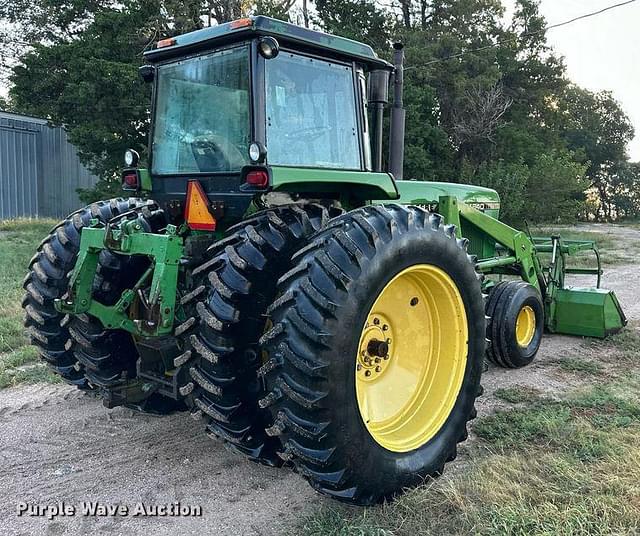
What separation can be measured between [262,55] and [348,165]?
910mm

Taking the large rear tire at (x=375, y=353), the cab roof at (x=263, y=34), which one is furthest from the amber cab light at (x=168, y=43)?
the large rear tire at (x=375, y=353)

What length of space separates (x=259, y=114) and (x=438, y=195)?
2.62m

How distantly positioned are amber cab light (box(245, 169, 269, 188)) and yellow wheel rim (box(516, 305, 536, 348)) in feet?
11.7

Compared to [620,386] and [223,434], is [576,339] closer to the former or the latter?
[620,386]

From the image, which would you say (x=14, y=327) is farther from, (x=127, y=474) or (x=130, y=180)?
(x=127, y=474)

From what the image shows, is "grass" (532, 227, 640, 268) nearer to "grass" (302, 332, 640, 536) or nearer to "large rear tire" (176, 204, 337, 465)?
"grass" (302, 332, 640, 536)

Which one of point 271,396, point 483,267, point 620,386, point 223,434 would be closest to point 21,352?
point 223,434

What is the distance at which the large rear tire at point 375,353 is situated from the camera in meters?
2.74

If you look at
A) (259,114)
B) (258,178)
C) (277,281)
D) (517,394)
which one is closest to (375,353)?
(277,281)

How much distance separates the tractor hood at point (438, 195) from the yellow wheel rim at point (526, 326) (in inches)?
46.1

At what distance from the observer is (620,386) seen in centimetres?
492

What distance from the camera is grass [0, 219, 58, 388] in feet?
16.9

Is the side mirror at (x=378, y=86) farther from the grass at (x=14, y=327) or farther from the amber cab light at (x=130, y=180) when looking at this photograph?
the grass at (x=14, y=327)

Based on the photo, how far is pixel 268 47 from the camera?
3195 millimetres
